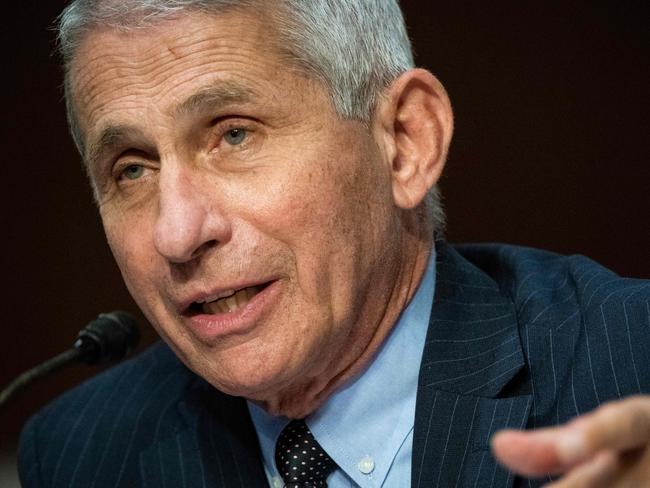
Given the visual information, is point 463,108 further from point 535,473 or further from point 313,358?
point 535,473

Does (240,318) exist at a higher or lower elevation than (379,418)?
higher

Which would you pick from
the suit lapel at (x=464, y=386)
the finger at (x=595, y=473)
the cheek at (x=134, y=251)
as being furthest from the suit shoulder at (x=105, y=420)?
the finger at (x=595, y=473)

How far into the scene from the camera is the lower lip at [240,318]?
2.12 meters

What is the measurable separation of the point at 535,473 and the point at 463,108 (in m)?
2.21

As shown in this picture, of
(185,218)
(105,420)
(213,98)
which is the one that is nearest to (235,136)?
(213,98)

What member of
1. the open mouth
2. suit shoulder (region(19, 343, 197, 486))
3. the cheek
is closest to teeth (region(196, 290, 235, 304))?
the open mouth

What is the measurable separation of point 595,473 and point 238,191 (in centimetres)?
94

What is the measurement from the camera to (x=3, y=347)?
3801 millimetres

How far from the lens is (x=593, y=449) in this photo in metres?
1.34

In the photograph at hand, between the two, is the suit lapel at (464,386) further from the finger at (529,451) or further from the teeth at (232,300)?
the finger at (529,451)

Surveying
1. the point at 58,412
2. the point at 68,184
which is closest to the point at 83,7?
the point at 58,412

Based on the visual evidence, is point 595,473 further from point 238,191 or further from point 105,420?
point 105,420

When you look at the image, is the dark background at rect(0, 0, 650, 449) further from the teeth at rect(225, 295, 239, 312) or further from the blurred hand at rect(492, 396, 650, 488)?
the blurred hand at rect(492, 396, 650, 488)

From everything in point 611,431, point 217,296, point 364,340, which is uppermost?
point 217,296
